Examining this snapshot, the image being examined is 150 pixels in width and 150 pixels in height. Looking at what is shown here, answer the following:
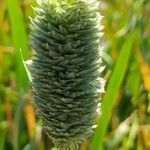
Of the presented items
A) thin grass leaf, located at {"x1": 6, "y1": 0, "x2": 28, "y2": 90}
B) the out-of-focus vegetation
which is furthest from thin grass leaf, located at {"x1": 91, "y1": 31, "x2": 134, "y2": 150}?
thin grass leaf, located at {"x1": 6, "y1": 0, "x2": 28, "y2": 90}

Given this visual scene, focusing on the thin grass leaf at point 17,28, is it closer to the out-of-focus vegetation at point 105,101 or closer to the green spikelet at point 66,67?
the out-of-focus vegetation at point 105,101

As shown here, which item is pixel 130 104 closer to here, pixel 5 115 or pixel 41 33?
pixel 5 115

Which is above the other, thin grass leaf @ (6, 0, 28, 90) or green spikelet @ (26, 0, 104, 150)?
thin grass leaf @ (6, 0, 28, 90)

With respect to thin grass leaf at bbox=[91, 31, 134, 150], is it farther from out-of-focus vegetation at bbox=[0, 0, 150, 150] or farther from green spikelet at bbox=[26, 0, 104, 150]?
green spikelet at bbox=[26, 0, 104, 150]

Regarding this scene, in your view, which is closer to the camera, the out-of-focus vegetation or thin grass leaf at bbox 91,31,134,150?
thin grass leaf at bbox 91,31,134,150

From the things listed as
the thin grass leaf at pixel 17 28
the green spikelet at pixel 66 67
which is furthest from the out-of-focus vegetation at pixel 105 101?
the green spikelet at pixel 66 67

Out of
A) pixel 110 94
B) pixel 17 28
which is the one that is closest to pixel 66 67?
pixel 110 94

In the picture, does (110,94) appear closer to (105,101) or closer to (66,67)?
(105,101)

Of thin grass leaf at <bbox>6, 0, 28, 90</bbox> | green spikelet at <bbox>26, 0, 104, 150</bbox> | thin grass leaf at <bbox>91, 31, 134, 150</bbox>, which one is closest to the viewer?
green spikelet at <bbox>26, 0, 104, 150</bbox>
